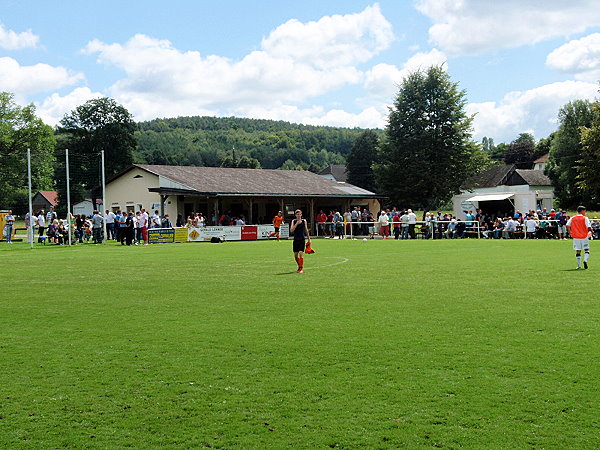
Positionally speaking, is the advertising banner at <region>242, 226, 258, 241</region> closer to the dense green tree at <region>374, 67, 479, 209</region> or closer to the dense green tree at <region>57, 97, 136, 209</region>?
the dense green tree at <region>374, 67, 479, 209</region>

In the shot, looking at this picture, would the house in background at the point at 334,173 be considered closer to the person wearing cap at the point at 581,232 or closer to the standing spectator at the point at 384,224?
the standing spectator at the point at 384,224

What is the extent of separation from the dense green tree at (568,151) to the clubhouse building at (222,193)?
25.1 metres

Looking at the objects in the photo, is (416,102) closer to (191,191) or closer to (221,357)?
(191,191)

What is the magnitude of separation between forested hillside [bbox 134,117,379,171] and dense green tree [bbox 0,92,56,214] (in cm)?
1435

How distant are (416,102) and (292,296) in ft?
163

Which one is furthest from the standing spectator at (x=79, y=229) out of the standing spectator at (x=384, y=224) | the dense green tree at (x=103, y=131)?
the dense green tree at (x=103, y=131)

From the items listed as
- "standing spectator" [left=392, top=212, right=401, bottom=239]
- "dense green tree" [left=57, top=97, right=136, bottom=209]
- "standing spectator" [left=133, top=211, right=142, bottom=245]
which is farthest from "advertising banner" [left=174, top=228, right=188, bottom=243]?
"dense green tree" [left=57, top=97, right=136, bottom=209]

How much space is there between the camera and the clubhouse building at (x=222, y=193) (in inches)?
1734

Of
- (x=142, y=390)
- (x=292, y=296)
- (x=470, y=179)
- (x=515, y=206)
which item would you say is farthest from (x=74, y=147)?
(x=142, y=390)

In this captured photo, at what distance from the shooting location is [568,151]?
69.0m

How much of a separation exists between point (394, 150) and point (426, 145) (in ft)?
9.58

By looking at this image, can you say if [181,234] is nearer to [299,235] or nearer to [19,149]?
[299,235]

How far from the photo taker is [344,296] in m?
12.1

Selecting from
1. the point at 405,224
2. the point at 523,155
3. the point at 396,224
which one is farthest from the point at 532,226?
the point at 523,155
